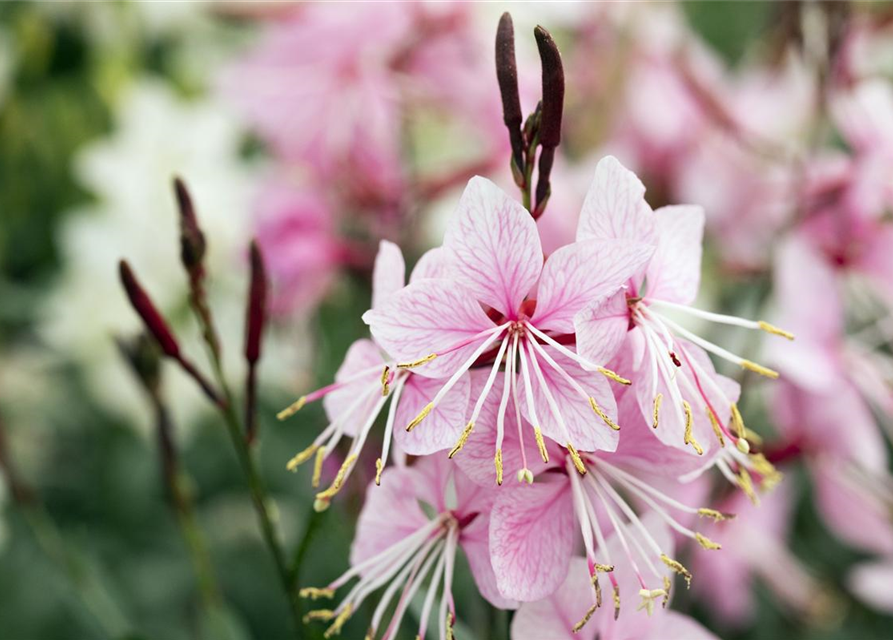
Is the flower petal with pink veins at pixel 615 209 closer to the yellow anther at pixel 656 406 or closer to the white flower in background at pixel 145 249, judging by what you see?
the yellow anther at pixel 656 406

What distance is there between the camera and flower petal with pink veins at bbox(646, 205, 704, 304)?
0.38 metres

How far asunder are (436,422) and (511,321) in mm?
50

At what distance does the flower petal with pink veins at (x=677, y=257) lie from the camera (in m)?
0.38

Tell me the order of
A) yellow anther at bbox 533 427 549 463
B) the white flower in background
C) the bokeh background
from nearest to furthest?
1. yellow anther at bbox 533 427 549 463
2. the bokeh background
3. the white flower in background

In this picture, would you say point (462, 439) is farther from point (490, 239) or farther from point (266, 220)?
point (266, 220)

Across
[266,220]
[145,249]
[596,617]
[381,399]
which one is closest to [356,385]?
[381,399]

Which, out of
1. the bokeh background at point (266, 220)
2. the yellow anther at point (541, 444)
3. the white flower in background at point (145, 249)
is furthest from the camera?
the white flower in background at point (145, 249)

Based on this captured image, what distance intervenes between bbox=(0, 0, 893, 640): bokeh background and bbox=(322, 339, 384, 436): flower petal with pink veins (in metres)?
0.13

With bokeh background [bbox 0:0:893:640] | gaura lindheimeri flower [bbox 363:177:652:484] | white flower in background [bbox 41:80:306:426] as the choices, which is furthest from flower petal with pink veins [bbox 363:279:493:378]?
white flower in background [bbox 41:80:306:426]

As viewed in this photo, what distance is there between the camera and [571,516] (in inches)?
14.4

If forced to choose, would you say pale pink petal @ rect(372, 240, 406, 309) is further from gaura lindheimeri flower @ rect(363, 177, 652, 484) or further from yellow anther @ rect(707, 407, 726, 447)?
yellow anther @ rect(707, 407, 726, 447)

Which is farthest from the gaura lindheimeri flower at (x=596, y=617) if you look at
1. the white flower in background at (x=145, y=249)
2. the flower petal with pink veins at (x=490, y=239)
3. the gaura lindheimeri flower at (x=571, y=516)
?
the white flower in background at (x=145, y=249)

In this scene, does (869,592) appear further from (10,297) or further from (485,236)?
(10,297)

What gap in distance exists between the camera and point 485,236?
13.8 inches
